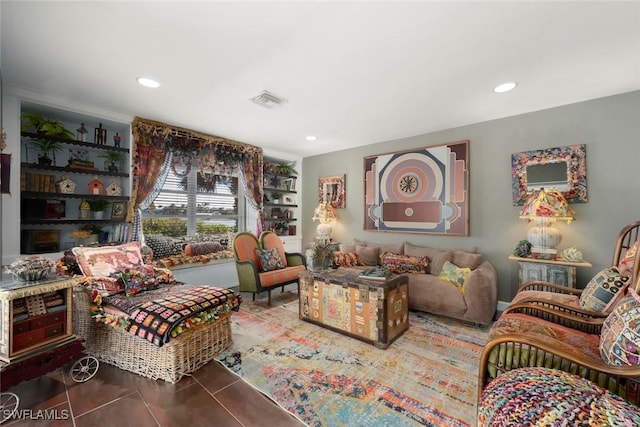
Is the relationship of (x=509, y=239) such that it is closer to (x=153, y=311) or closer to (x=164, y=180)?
(x=153, y=311)

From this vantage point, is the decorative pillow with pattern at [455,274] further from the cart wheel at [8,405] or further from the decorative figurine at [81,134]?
the decorative figurine at [81,134]

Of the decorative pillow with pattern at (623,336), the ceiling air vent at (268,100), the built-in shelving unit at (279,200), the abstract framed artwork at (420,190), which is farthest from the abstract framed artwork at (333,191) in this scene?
the decorative pillow with pattern at (623,336)

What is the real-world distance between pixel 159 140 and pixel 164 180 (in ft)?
1.79

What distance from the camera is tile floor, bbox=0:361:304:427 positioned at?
1565 millimetres

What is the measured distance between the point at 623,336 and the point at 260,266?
11.1 feet

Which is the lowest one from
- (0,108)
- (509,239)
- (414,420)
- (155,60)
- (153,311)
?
(414,420)

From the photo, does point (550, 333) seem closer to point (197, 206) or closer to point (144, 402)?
point (144, 402)

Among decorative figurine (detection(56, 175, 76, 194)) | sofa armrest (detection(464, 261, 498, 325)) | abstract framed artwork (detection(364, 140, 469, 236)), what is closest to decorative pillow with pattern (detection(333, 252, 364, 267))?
abstract framed artwork (detection(364, 140, 469, 236))

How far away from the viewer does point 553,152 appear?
10.0ft

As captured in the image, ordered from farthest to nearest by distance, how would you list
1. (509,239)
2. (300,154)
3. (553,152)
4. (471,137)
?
(300,154)
(471,137)
(509,239)
(553,152)

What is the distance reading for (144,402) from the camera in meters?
1.72

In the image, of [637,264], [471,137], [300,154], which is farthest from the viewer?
[300,154]

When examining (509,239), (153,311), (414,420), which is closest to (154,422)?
(153,311)

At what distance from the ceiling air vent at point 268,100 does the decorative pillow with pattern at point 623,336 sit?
2.97 m
